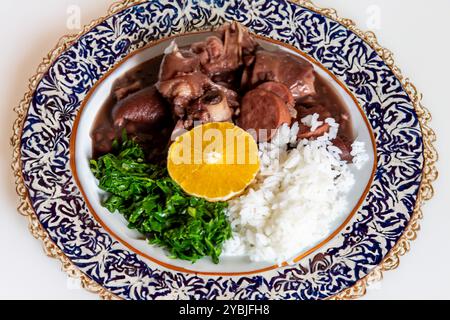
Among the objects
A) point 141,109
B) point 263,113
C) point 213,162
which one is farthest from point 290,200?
point 141,109

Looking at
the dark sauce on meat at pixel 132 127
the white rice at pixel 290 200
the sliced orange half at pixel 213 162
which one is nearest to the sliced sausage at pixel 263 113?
the white rice at pixel 290 200

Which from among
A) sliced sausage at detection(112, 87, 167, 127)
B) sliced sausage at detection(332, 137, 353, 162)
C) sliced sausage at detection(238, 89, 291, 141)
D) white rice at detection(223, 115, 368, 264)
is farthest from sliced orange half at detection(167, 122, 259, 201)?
sliced sausage at detection(332, 137, 353, 162)

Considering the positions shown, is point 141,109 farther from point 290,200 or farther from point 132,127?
point 290,200

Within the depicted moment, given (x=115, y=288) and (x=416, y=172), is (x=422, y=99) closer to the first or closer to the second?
(x=416, y=172)

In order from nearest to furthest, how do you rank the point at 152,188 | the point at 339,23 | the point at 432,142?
1. the point at 152,188
2. the point at 432,142
3. the point at 339,23

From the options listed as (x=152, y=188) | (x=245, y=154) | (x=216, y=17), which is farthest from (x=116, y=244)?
(x=216, y=17)

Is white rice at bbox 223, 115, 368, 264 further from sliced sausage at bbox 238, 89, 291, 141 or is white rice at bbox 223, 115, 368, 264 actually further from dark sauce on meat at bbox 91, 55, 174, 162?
dark sauce on meat at bbox 91, 55, 174, 162
